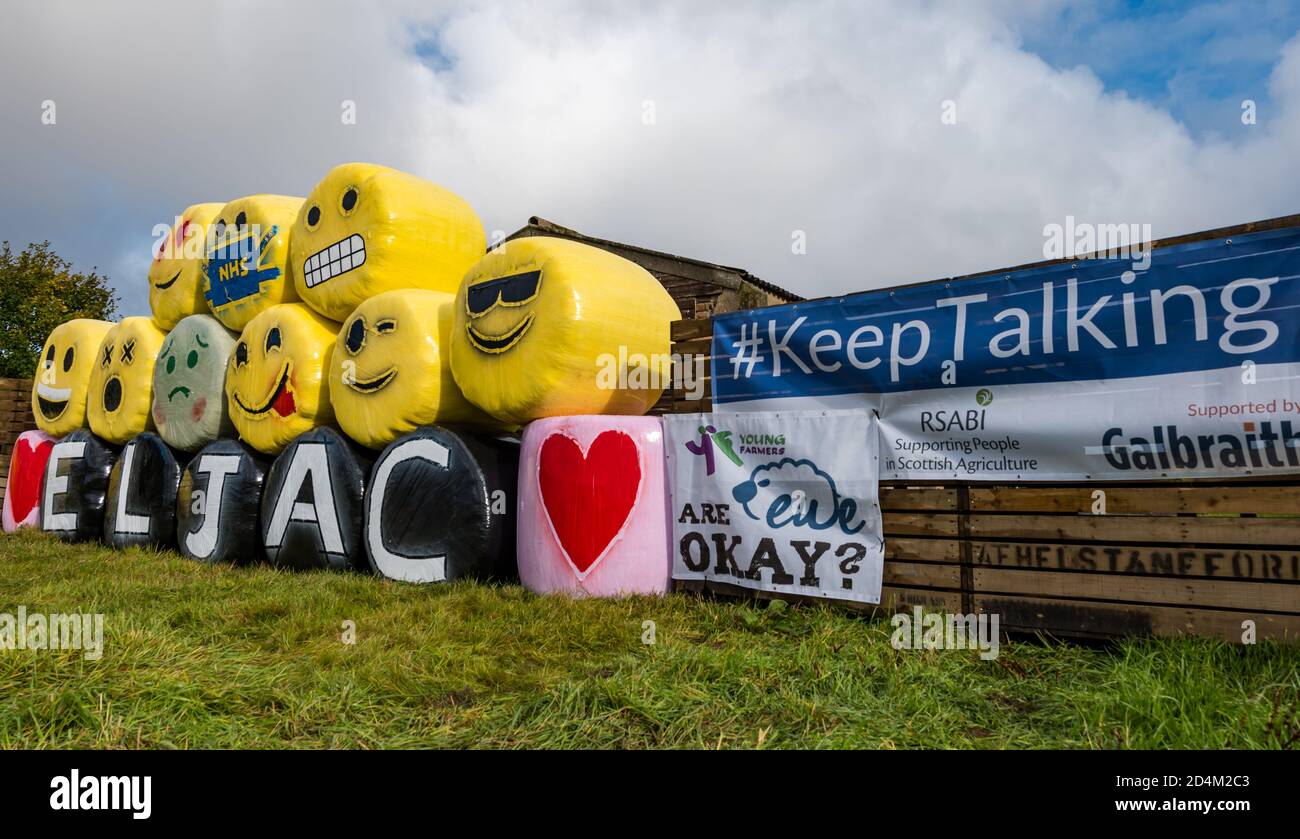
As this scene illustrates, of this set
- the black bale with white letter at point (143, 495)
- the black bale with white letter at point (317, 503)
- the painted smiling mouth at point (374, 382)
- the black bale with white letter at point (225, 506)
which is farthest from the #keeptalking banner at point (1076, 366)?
the black bale with white letter at point (143, 495)

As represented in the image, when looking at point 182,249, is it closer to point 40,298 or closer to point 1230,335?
point 1230,335

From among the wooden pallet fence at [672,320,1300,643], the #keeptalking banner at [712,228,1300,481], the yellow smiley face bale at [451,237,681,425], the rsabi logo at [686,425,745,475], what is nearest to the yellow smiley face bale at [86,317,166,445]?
the yellow smiley face bale at [451,237,681,425]

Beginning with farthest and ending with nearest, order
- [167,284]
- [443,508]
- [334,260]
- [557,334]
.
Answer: [167,284], [334,260], [443,508], [557,334]

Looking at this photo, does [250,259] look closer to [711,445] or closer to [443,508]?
[443,508]

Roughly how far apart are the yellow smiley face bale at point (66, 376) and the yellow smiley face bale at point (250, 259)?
3.02 m

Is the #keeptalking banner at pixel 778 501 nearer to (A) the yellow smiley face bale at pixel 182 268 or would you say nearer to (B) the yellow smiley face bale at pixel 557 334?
(B) the yellow smiley face bale at pixel 557 334

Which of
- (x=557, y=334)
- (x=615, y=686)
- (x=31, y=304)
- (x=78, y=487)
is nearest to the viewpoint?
(x=615, y=686)

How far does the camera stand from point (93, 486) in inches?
368

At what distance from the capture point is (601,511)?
5.22 metres

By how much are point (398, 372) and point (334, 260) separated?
1619 millimetres

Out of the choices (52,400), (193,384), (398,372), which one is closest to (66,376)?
(52,400)

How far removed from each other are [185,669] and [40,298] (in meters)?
27.6
